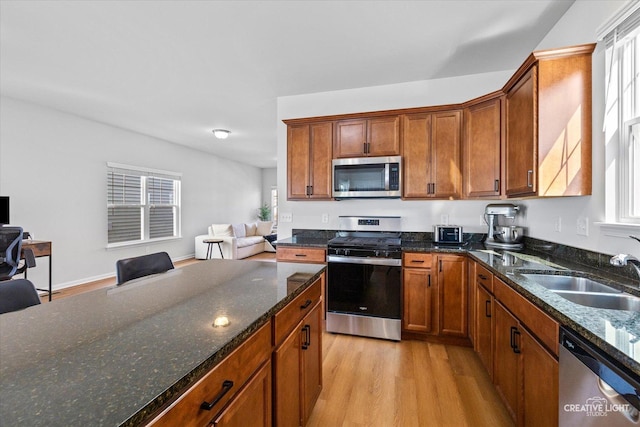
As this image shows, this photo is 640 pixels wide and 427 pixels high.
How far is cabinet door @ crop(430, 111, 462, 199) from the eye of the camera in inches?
115

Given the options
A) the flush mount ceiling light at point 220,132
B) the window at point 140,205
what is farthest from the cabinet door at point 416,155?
the window at point 140,205

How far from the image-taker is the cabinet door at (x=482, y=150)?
2621mm

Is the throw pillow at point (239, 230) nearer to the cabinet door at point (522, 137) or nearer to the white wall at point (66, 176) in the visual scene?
the white wall at point (66, 176)

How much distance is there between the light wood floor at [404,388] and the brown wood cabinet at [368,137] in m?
1.94

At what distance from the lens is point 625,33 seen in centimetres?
161

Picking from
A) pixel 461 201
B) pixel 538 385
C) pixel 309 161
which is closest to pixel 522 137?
pixel 461 201

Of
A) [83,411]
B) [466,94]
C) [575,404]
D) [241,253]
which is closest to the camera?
[83,411]

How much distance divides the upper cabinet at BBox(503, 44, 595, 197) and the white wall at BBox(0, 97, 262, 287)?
19.1ft

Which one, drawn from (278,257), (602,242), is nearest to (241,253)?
(278,257)

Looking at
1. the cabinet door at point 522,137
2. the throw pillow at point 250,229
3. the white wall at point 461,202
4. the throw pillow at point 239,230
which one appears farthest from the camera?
the throw pillow at point 250,229

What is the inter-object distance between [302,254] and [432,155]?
168 centimetres

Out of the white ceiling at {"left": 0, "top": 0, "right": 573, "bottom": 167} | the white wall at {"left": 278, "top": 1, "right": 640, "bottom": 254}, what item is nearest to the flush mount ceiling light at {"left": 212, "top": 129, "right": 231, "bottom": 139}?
the white ceiling at {"left": 0, "top": 0, "right": 573, "bottom": 167}

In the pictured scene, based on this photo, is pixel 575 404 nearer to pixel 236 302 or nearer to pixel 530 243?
pixel 236 302

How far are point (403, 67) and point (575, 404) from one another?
296 cm
